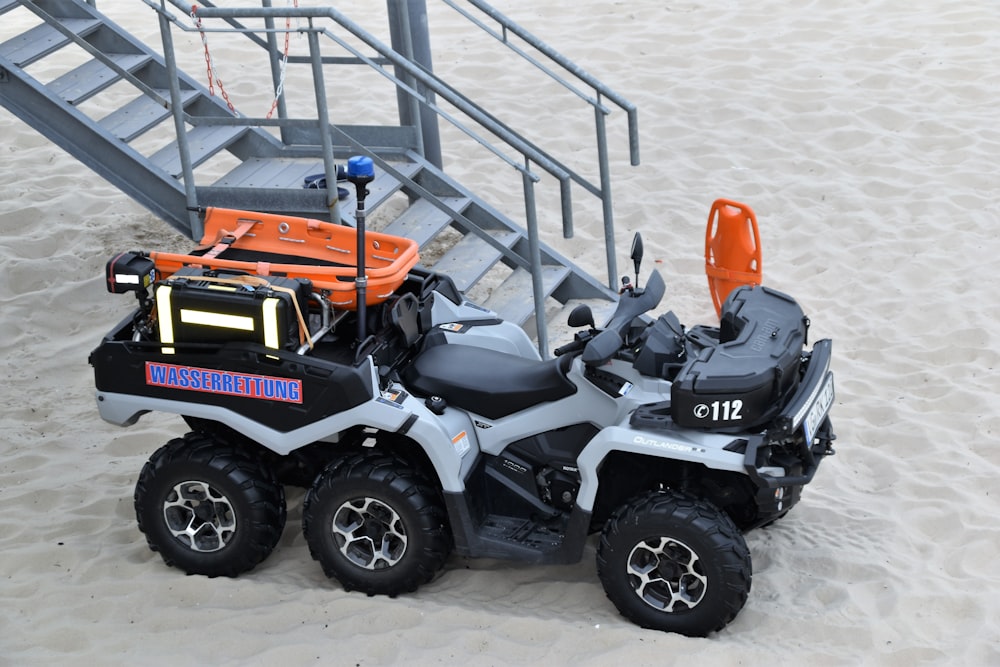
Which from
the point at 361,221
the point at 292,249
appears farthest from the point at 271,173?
the point at 361,221

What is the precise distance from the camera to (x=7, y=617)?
15.6 ft

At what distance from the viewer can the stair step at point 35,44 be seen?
20.6ft

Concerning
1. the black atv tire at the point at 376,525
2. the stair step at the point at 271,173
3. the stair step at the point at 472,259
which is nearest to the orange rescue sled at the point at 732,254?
the stair step at the point at 472,259

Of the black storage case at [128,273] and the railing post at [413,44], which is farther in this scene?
the railing post at [413,44]

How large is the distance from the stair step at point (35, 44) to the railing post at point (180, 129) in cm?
86

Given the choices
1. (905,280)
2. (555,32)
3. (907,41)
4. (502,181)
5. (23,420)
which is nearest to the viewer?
(23,420)

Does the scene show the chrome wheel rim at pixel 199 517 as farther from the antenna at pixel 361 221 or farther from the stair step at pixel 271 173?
the stair step at pixel 271 173

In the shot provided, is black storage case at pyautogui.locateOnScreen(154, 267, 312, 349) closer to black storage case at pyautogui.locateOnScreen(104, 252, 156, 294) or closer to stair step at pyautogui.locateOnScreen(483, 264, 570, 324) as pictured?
black storage case at pyautogui.locateOnScreen(104, 252, 156, 294)

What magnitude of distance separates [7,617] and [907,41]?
9.08 metres

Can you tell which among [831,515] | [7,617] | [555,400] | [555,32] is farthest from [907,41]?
[7,617]

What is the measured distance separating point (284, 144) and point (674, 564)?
354 centimetres

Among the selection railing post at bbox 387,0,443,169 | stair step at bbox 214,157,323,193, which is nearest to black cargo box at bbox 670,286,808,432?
stair step at bbox 214,157,323,193

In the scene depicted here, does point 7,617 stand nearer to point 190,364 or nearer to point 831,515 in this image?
point 190,364

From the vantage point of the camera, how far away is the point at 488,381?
4871 mm
